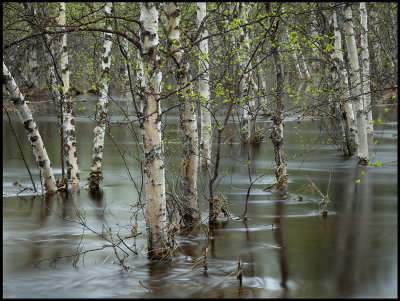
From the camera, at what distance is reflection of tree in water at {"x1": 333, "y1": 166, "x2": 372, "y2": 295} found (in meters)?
8.36

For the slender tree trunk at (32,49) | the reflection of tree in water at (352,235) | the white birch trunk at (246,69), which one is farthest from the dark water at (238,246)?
the slender tree trunk at (32,49)

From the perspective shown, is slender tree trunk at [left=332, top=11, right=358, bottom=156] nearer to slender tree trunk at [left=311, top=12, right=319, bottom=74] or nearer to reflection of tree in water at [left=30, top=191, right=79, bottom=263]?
slender tree trunk at [left=311, top=12, right=319, bottom=74]

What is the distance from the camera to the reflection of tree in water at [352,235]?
329 inches

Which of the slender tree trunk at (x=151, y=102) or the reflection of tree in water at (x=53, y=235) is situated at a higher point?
the slender tree trunk at (x=151, y=102)

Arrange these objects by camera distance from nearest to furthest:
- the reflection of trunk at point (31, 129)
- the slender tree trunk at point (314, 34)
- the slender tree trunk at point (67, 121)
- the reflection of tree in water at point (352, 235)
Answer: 1. the reflection of tree in water at point (352, 235)
2. the reflection of trunk at point (31, 129)
3. the slender tree trunk at point (67, 121)
4. the slender tree trunk at point (314, 34)

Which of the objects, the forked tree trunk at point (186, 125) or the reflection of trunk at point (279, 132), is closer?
the forked tree trunk at point (186, 125)

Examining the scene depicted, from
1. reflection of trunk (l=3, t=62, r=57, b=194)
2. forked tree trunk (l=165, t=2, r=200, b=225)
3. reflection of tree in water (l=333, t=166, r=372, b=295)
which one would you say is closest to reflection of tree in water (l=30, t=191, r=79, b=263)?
reflection of trunk (l=3, t=62, r=57, b=194)

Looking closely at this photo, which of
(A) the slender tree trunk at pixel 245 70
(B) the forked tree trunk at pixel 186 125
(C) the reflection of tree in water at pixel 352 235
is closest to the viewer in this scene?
(C) the reflection of tree in water at pixel 352 235

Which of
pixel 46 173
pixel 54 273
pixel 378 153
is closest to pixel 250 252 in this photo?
pixel 54 273

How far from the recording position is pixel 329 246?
32.8 feet

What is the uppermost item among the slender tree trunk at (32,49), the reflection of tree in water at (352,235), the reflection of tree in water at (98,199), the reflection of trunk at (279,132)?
the slender tree trunk at (32,49)

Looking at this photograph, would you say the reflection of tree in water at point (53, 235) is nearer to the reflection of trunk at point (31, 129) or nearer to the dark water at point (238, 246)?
the dark water at point (238, 246)

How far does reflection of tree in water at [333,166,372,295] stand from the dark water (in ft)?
0.06

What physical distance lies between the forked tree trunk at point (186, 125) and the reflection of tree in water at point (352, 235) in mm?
2793
